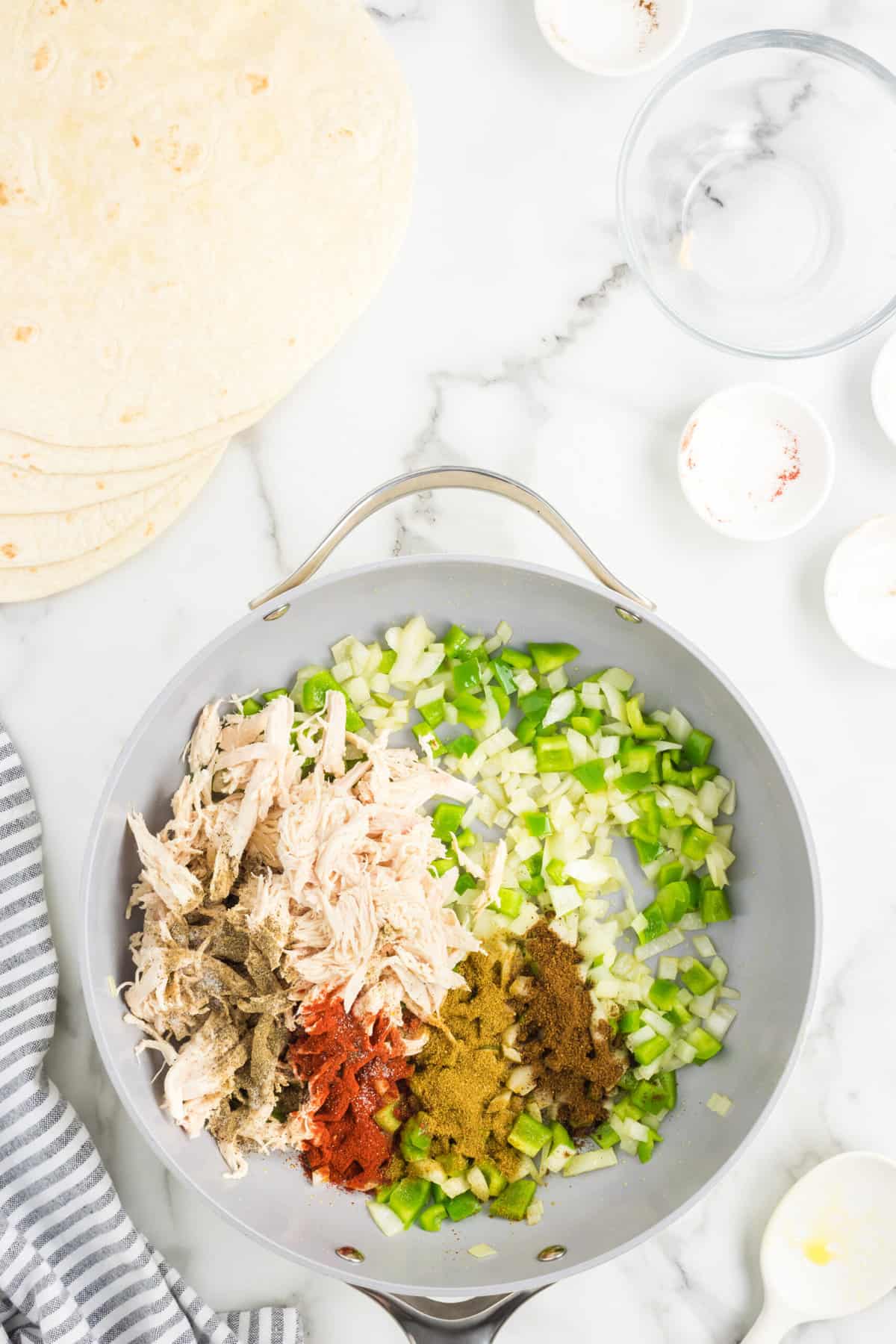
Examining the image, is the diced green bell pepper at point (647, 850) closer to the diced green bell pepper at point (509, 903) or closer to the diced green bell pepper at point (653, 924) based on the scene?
the diced green bell pepper at point (653, 924)

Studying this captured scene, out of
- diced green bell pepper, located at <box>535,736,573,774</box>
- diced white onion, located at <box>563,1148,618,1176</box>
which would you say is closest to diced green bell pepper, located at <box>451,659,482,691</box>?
diced green bell pepper, located at <box>535,736,573,774</box>

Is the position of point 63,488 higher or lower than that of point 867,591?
higher

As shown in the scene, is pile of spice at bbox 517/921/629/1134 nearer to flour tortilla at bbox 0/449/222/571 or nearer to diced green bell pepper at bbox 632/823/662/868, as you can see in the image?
diced green bell pepper at bbox 632/823/662/868

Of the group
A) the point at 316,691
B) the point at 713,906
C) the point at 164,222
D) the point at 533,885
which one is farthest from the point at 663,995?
the point at 164,222

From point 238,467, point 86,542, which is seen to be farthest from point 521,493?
point 86,542

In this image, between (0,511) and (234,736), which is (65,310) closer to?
(0,511)

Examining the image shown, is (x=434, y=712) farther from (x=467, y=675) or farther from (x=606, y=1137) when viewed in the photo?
(x=606, y=1137)
